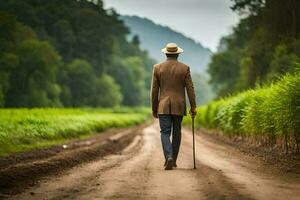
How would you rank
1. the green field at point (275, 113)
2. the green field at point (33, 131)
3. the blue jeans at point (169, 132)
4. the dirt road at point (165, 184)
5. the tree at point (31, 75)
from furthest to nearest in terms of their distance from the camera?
the tree at point (31, 75) → the green field at point (33, 131) → the green field at point (275, 113) → the blue jeans at point (169, 132) → the dirt road at point (165, 184)

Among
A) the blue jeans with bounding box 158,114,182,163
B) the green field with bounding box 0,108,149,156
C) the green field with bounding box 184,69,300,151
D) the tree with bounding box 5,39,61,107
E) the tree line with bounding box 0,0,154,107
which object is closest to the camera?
the blue jeans with bounding box 158,114,182,163

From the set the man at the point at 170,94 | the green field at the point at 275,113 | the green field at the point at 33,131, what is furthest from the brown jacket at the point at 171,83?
the green field at the point at 33,131

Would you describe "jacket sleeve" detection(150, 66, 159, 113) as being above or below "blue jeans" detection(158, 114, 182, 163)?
above

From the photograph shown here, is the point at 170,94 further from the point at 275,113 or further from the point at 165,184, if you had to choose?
the point at 275,113

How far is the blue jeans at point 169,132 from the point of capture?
37.4 ft

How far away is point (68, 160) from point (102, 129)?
81.5ft

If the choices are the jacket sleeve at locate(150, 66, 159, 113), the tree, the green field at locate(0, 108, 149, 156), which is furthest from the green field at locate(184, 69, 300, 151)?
the tree

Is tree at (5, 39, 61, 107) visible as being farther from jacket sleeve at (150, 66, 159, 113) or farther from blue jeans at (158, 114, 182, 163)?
blue jeans at (158, 114, 182, 163)

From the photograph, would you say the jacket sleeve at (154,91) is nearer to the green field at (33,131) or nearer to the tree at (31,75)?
the green field at (33,131)

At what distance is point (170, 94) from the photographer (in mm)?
11523

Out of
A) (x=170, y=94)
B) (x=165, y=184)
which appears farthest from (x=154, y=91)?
(x=165, y=184)

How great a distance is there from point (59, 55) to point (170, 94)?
72.4 metres

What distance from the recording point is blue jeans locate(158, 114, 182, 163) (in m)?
11.4

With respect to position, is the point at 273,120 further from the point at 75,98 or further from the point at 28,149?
the point at 75,98
